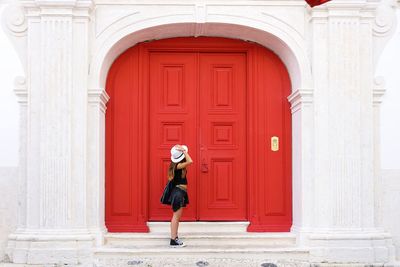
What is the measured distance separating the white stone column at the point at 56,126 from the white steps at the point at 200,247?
54 cm

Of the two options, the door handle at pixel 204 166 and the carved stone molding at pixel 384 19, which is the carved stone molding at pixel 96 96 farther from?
the carved stone molding at pixel 384 19

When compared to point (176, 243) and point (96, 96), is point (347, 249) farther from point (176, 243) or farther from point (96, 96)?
point (96, 96)

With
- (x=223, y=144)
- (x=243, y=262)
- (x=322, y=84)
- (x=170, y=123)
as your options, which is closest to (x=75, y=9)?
(x=170, y=123)

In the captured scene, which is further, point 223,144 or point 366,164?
point 223,144

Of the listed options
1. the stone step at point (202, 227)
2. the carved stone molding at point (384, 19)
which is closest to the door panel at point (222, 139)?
the stone step at point (202, 227)

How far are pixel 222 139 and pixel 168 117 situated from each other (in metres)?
0.91

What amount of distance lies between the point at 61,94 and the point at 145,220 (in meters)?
2.34

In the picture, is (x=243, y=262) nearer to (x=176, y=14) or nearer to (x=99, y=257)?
(x=99, y=257)

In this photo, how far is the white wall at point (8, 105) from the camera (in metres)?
9.26

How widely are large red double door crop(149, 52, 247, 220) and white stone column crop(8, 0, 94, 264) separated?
135 centimetres

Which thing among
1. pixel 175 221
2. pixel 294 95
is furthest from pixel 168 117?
pixel 294 95

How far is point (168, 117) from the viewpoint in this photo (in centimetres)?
1010

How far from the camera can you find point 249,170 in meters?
10.0

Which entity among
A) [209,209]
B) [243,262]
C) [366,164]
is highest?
[366,164]
